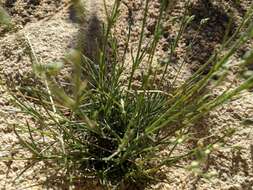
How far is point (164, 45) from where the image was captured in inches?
64.2

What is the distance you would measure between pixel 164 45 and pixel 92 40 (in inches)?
10.4

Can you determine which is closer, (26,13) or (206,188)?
(206,188)

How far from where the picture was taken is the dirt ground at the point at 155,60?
1.35 meters

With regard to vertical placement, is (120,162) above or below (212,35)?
below

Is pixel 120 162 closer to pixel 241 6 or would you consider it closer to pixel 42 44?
pixel 42 44

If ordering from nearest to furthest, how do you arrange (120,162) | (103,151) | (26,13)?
(120,162)
(103,151)
(26,13)

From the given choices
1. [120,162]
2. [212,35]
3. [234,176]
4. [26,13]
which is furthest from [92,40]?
[234,176]

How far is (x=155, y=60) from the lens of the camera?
5.15 ft

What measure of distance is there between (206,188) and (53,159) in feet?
1.54

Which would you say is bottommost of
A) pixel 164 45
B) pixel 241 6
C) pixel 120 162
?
pixel 120 162

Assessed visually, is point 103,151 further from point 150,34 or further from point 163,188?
point 150,34

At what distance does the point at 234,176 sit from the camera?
1.37 metres

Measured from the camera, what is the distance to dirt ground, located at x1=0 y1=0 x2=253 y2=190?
4.43 feet

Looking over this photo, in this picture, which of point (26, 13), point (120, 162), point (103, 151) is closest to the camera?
point (120, 162)
